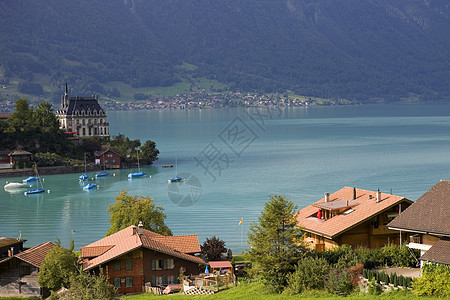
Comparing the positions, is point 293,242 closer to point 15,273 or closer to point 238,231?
point 15,273

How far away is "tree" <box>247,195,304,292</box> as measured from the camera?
26734mm

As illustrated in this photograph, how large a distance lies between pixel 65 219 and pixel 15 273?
90.0 feet

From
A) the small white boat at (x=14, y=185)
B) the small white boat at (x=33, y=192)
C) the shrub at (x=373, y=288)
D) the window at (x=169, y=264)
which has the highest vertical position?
the shrub at (x=373, y=288)

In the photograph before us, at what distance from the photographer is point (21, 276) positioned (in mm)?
32812

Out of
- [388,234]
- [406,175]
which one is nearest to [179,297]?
[388,234]

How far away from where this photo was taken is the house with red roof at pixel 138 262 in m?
31.2

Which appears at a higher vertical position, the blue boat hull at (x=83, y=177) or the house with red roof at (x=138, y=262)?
the house with red roof at (x=138, y=262)

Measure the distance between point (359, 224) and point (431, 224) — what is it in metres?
6.68

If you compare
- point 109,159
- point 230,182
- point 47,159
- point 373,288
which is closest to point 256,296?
point 373,288

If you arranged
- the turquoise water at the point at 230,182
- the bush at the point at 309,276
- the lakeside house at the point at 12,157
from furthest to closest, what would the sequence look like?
the lakeside house at the point at 12,157, the turquoise water at the point at 230,182, the bush at the point at 309,276

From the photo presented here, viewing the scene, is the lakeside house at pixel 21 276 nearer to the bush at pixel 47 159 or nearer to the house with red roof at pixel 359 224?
the house with red roof at pixel 359 224

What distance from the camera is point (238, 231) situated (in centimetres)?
5038

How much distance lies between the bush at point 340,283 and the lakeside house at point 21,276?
1494cm

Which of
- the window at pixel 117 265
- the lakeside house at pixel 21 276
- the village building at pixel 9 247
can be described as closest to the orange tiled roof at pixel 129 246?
the window at pixel 117 265
